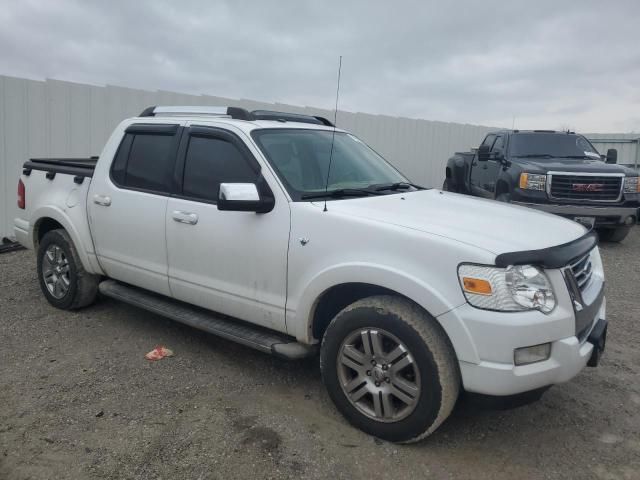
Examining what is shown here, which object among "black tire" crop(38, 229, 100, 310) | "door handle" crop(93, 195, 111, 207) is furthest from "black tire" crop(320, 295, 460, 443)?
"black tire" crop(38, 229, 100, 310)

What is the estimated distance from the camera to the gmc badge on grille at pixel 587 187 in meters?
8.60

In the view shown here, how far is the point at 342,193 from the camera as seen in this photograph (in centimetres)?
363

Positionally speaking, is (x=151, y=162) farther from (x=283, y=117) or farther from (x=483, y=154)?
(x=483, y=154)

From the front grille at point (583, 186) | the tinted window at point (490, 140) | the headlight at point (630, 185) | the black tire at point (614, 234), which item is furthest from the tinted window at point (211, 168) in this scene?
the black tire at point (614, 234)

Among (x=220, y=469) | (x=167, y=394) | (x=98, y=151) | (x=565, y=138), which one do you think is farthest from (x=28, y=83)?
(x=565, y=138)

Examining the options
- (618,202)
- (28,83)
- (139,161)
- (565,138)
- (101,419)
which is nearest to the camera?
(101,419)

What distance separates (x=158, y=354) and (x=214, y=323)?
715 mm

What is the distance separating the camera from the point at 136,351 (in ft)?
14.2

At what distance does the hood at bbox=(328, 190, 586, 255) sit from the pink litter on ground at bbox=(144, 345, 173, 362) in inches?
76.1

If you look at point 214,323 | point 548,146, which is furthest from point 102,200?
point 548,146

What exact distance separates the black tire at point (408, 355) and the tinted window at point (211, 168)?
4.08 feet

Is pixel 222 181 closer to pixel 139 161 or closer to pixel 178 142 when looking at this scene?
pixel 178 142

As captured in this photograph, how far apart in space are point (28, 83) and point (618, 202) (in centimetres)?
937

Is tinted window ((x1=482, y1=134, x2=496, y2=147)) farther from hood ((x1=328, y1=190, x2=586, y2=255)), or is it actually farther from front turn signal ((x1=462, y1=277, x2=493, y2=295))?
front turn signal ((x1=462, y1=277, x2=493, y2=295))
